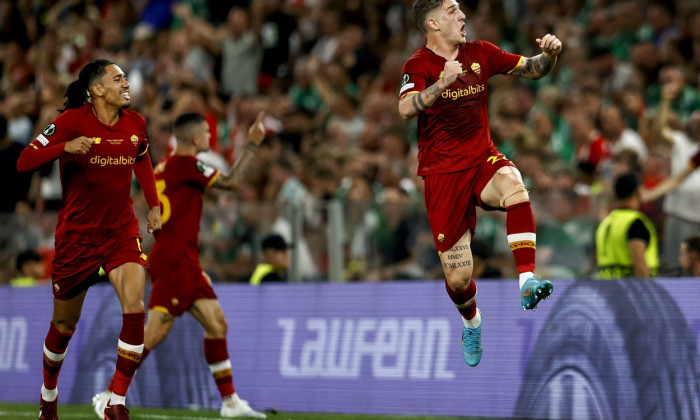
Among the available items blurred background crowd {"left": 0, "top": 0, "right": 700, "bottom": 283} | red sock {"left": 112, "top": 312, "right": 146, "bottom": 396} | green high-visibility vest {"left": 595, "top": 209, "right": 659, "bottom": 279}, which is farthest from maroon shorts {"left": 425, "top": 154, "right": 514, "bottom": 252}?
blurred background crowd {"left": 0, "top": 0, "right": 700, "bottom": 283}

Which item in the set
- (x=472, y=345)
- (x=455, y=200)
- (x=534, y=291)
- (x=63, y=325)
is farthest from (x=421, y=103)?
(x=63, y=325)

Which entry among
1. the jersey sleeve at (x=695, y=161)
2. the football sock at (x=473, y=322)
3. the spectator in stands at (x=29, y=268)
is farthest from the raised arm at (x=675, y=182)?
the spectator in stands at (x=29, y=268)

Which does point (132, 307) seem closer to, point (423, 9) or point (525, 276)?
point (525, 276)

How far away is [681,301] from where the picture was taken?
10.3m

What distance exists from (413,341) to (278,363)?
5.08 feet

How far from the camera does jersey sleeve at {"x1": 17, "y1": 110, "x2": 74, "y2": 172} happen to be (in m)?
9.73

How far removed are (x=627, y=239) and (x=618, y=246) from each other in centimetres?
15

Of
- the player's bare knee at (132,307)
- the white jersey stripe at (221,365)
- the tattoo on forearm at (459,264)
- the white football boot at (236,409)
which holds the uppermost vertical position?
the tattoo on forearm at (459,264)

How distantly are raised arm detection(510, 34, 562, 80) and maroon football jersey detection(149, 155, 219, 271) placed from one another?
11.1 ft

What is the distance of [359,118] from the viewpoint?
58.6 ft

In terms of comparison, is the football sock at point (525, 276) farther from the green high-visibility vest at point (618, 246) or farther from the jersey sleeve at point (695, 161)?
the jersey sleeve at point (695, 161)

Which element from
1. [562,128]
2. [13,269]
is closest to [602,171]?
[562,128]

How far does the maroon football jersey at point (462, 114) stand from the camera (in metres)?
9.62

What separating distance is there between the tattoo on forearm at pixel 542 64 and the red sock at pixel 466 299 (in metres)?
1.75
